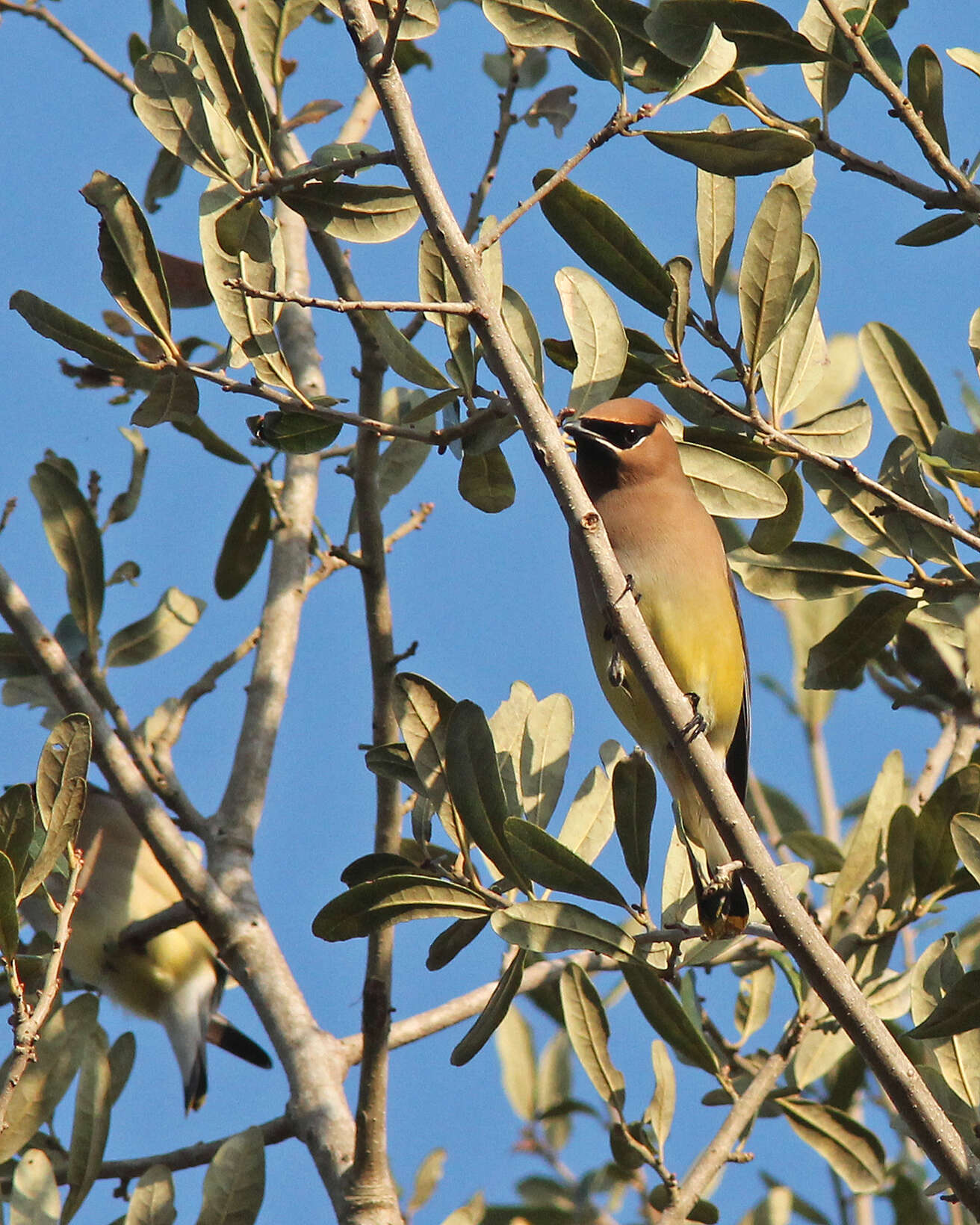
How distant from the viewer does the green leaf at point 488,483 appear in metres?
3.08

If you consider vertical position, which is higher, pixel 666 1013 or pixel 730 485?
pixel 730 485

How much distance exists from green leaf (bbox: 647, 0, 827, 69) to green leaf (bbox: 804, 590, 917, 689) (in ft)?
3.57

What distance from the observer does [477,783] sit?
9.16 ft

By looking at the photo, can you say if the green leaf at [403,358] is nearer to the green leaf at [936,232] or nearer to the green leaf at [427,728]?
the green leaf at [427,728]

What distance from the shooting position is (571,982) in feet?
10.5

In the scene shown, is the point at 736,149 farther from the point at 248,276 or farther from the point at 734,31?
the point at 248,276

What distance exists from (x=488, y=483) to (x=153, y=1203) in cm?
153

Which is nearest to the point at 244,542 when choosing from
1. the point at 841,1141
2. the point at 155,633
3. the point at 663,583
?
the point at 155,633

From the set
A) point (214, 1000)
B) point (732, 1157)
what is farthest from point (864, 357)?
point (214, 1000)

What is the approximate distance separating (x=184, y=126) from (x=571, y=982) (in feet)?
6.18

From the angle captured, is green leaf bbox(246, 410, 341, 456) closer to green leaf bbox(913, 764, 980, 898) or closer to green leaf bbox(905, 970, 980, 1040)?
green leaf bbox(913, 764, 980, 898)

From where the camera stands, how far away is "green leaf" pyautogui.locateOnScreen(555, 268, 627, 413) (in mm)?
2742

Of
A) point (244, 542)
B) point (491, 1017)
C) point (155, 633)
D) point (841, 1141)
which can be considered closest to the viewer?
point (491, 1017)

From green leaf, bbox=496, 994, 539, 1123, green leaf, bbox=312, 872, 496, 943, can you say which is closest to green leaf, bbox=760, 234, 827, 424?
green leaf, bbox=312, 872, 496, 943
